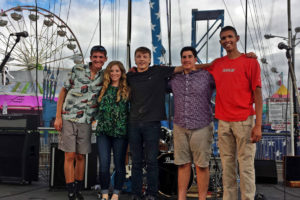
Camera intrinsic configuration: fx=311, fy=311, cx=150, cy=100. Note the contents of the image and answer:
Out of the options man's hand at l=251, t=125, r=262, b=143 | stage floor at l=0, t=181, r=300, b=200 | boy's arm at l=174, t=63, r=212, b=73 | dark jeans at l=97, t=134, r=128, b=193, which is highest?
boy's arm at l=174, t=63, r=212, b=73

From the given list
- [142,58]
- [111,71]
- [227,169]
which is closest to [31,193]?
[111,71]

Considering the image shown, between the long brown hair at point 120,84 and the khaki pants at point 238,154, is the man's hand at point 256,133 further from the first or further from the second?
the long brown hair at point 120,84

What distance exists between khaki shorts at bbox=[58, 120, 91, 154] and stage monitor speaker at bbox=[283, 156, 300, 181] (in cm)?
292

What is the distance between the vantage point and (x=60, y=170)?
369 cm

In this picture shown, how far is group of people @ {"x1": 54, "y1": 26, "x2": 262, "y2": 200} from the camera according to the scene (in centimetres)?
234

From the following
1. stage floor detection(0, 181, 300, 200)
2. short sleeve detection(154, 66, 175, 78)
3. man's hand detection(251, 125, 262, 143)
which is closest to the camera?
man's hand detection(251, 125, 262, 143)

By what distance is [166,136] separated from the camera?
11.6ft

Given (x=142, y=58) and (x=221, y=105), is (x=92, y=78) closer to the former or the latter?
(x=142, y=58)

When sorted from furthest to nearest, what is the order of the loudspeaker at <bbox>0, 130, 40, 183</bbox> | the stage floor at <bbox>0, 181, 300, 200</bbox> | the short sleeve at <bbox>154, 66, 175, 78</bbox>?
the loudspeaker at <bbox>0, 130, 40, 183</bbox> < the stage floor at <bbox>0, 181, 300, 200</bbox> < the short sleeve at <bbox>154, 66, 175, 78</bbox>

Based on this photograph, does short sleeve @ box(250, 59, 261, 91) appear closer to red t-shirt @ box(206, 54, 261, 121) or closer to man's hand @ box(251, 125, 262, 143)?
red t-shirt @ box(206, 54, 261, 121)

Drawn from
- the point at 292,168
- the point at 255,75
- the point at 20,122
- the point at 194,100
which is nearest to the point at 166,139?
the point at 194,100

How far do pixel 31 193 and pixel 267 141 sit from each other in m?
6.60

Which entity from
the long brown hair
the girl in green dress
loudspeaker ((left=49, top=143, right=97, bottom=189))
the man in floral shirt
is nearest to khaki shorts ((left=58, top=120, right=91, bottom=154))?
the man in floral shirt

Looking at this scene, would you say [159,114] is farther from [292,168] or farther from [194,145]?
[292,168]
